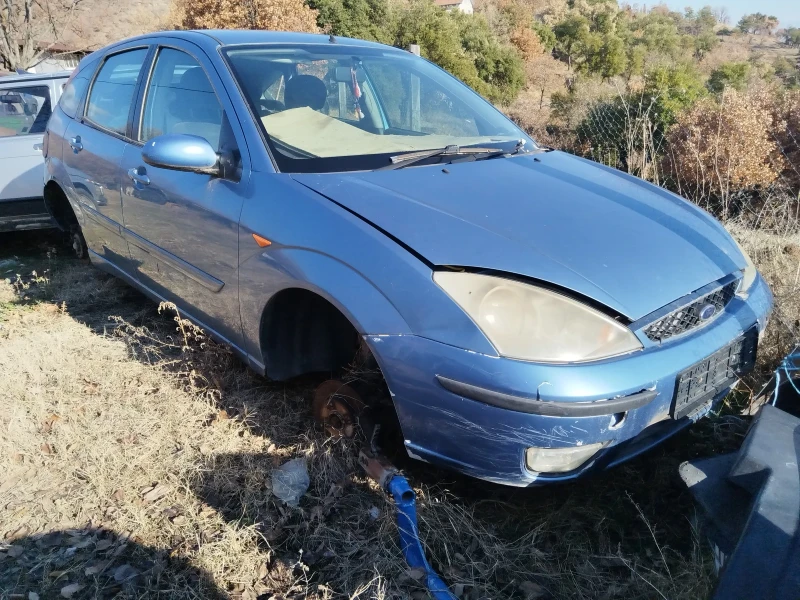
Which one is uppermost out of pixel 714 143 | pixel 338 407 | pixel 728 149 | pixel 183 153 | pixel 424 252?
pixel 183 153

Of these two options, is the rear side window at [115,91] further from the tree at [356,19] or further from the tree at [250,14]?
the tree at [356,19]

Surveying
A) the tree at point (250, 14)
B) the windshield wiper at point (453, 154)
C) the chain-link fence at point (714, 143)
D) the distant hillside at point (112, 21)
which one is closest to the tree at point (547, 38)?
the distant hillside at point (112, 21)

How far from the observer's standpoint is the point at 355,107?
3.19 m

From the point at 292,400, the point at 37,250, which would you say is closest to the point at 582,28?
the point at 37,250

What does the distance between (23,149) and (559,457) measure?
5.16 metres

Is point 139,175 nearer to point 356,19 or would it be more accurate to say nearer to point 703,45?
point 356,19

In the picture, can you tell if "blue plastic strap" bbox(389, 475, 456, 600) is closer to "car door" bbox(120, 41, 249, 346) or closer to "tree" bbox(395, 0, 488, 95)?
"car door" bbox(120, 41, 249, 346)

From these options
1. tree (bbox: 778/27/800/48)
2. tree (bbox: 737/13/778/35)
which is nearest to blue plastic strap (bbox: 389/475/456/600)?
tree (bbox: 778/27/800/48)

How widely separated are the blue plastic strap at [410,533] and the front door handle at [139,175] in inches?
78.0

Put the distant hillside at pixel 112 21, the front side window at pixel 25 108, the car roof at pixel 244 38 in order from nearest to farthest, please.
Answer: the car roof at pixel 244 38, the front side window at pixel 25 108, the distant hillside at pixel 112 21

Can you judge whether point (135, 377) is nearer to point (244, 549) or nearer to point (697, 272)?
point (244, 549)

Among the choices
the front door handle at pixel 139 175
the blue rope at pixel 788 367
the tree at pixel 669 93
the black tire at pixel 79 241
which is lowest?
the black tire at pixel 79 241

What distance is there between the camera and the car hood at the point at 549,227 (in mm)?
2021

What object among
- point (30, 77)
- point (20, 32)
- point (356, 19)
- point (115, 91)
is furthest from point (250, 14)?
point (115, 91)
